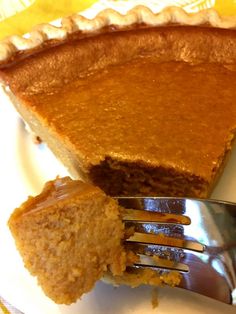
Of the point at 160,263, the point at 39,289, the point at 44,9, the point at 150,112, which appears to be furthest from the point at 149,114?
the point at 44,9

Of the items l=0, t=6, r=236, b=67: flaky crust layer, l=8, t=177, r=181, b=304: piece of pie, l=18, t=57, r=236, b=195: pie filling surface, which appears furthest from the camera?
l=0, t=6, r=236, b=67: flaky crust layer

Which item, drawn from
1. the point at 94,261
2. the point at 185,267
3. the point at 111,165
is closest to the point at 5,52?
the point at 111,165

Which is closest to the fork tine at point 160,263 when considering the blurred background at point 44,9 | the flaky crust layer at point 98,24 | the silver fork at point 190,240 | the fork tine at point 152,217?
the silver fork at point 190,240

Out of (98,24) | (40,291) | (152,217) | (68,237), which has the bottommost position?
(40,291)

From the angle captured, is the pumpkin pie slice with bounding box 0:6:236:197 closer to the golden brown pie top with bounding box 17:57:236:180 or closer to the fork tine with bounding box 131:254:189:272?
the golden brown pie top with bounding box 17:57:236:180

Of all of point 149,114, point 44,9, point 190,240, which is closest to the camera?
point 190,240

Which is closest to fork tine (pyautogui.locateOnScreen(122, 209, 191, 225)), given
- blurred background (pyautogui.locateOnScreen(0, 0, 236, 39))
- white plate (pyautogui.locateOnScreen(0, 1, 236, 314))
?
white plate (pyautogui.locateOnScreen(0, 1, 236, 314))

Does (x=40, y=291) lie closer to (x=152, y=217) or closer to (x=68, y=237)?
(x=68, y=237)

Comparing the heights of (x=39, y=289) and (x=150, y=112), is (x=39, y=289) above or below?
below
